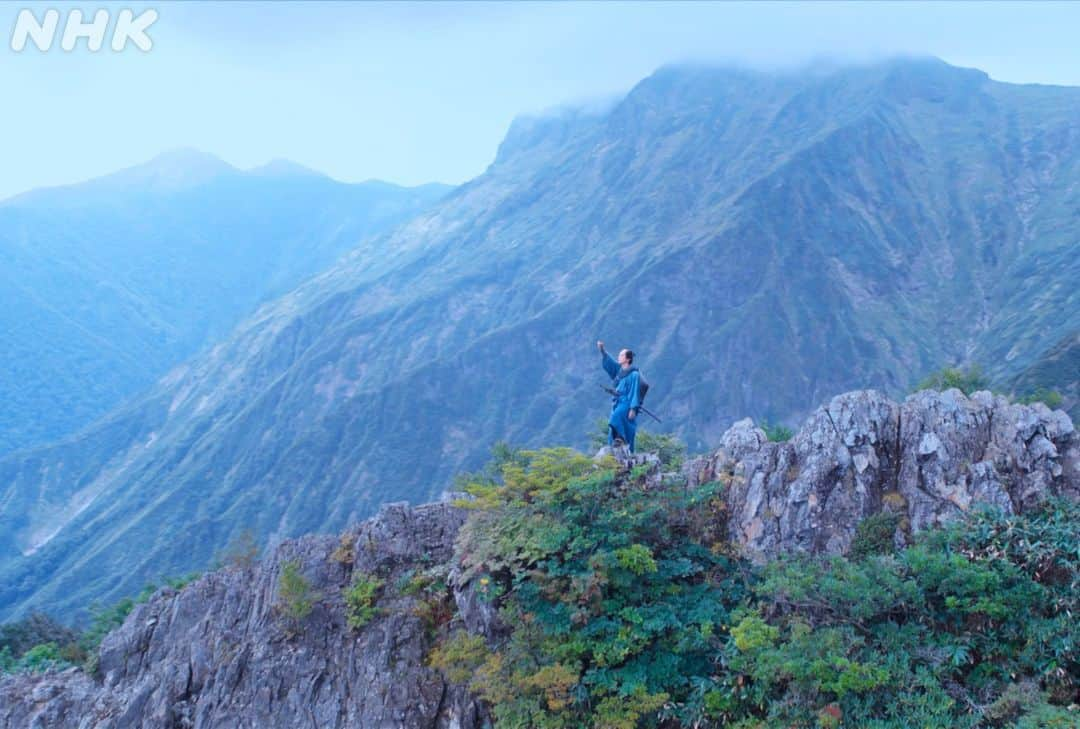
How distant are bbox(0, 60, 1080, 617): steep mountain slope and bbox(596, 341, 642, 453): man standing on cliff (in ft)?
143

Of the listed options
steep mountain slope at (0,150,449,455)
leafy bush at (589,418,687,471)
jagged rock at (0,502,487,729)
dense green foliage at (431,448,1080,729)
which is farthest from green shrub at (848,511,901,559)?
steep mountain slope at (0,150,449,455)

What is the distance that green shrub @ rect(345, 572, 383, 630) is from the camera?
9891 mm

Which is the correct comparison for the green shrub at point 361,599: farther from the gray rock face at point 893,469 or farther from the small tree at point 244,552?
the gray rock face at point 893,469

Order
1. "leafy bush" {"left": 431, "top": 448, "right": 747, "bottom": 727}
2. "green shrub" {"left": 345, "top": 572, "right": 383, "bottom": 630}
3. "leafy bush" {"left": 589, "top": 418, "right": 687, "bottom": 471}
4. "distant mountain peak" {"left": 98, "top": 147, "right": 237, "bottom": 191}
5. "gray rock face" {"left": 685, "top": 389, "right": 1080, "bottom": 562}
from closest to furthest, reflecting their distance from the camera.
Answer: "leafy bush" {"left": 431, "top": 448, "right": 747, "bottom": 727} < "gray rock face" {"left": 685, "top": 389, "right": 1080, "bottom": 562} < "green shrub" {"left": 345, "top": 572, "right": 383, "bottom": 630} < "leafy bush" {"left": 589, "top": 418, "right": 687, "bottom": 471} < "distant mountain peak" {"left": 98, "top": 147, "right": 237, "bottom": 191}

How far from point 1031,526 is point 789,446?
109 inches

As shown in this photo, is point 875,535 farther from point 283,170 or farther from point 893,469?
point 283,170

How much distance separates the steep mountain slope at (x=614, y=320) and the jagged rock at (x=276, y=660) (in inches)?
1687

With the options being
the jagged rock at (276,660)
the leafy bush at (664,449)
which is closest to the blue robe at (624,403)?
the leafy bush at (664,449)

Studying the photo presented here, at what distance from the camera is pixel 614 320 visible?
6912cm

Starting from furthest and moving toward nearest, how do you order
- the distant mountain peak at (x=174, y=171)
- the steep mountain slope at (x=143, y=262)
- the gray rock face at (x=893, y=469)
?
1. the distant mountain peak at (x=174, y=171)
2. the steep mountain slope at (x=143, y=262)
3. the gray rock face at (x=893, y=469)

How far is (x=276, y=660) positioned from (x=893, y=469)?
7672 millimetres

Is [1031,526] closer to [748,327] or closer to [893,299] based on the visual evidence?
[748,327]

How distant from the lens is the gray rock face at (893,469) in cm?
895

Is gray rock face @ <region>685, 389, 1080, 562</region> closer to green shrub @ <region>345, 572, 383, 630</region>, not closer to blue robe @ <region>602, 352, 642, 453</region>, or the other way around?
blue robe @ <region>602, 352, 642, 453</region>
